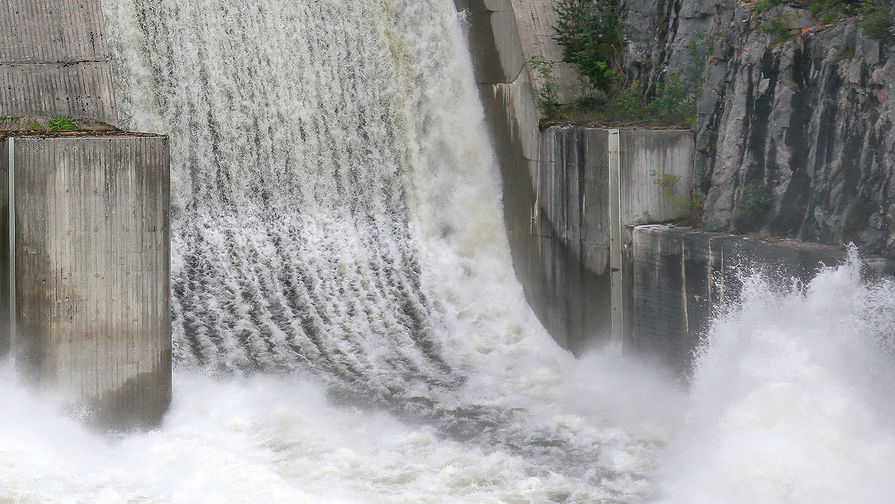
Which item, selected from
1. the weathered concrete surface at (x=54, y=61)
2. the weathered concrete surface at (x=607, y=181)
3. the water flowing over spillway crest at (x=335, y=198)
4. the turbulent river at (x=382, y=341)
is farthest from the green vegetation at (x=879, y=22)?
the weathered concrete surface at (x=54, y=61)

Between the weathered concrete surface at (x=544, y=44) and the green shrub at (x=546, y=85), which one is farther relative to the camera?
the weathered concrete surface at (x=544, y=44)

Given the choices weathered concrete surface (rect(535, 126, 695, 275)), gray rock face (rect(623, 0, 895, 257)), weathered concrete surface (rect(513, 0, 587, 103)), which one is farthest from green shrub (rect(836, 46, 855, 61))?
weathered concrete surface (rect(513, 0, 587, 103))

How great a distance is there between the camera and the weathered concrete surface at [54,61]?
10.2 metres

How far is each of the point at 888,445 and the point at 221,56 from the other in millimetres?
7894

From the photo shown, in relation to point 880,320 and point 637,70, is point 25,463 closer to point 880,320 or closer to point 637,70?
point 880,320

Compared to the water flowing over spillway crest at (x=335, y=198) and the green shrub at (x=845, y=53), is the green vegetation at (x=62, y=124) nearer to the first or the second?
the water flowing over spillway crest at (x=335, y=198)

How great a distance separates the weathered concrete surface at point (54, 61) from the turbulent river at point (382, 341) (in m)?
0.79

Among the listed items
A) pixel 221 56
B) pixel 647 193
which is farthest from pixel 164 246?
pixel 647 193

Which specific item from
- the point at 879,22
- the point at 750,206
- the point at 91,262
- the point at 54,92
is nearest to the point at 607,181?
the point at 750,206

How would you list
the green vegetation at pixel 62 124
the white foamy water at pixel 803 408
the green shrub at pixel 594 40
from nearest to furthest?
the white foamy water at pixel 803 408 → the green vegetation at pixel 62 124 → the green shrub at pixel 594 40

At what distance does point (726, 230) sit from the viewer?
9695 millimetres

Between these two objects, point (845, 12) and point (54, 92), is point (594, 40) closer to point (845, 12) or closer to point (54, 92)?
point (845, 12)

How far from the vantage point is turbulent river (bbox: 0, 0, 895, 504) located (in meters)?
7.93

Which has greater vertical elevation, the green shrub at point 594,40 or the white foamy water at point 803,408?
the green shrub at point 594,40
